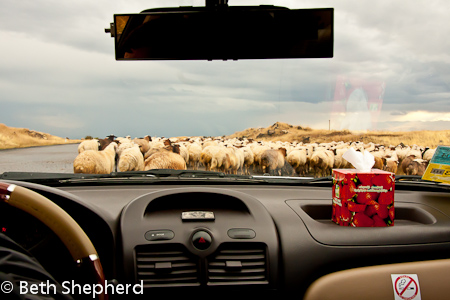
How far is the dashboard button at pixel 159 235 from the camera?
159cm

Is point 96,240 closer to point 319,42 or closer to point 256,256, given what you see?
point 256,256

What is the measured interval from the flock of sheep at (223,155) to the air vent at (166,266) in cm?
263

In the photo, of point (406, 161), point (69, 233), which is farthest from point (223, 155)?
point (69, 233)

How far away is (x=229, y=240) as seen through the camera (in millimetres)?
1606

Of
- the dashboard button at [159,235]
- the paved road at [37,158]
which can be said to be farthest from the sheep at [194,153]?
the dashboard button at [159,235]

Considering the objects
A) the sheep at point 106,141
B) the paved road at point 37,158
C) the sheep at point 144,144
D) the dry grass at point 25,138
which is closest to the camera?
the paved road at point 37,158

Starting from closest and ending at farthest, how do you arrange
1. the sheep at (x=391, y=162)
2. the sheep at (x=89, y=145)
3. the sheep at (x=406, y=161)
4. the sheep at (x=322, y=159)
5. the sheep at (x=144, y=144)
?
the sheep at (x=144, y=144) < the sheep at (x=89, y=145) < the sheep at (x=406, y=161) < the sheep at (x=322, y=159) < the sheep at (x=391, y=162)

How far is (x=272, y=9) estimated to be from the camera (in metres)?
2.21

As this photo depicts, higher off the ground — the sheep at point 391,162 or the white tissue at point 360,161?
the white tissue at point 360,161

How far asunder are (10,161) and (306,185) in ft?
6.19

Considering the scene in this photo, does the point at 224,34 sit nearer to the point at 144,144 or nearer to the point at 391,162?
the point at 144,144

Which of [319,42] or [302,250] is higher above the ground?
[319,42]

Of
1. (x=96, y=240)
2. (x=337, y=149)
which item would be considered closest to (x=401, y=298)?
(x=96, y=240)

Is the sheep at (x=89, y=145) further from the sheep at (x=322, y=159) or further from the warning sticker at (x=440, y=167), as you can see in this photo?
the warning sticker at (x=440, y=167)
